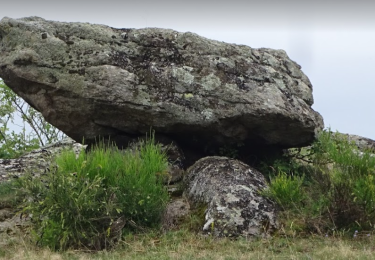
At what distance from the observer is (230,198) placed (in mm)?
8672

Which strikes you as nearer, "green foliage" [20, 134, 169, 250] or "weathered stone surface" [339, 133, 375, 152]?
"green foliage" [20, 134, 169, 250]

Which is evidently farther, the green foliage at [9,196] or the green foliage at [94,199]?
the green foliage at [9,196]

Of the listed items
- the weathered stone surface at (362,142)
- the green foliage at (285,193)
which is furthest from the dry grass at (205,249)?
the weathered stone surface at (362,142)

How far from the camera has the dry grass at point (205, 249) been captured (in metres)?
7.21

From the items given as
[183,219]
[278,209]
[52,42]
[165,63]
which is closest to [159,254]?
[183,219]

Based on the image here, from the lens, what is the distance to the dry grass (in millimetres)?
7215

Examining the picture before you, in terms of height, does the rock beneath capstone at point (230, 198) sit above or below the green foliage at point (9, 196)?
above

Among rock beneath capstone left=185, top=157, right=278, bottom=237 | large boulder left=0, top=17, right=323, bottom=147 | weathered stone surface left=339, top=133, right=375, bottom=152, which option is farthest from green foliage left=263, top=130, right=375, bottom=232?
weathered stone surface left=339, top=133, right=375, bottom=152

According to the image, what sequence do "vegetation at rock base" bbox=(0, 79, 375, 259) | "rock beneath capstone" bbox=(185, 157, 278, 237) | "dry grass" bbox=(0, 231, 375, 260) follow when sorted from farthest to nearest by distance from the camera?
"rock beneath capstone" bbox=(185, 157, 278, 237)
"vegetation at rock base" bbox=(0, 79, 375, 259)
"dry grass" bbox=(0, 231, 375, 260)

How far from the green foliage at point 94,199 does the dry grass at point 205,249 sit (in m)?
0.27

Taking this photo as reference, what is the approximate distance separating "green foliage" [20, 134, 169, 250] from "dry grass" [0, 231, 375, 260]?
272 millimetres

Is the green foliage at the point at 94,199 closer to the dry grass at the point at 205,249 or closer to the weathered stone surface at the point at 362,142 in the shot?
the dry grass at the point at 205,249

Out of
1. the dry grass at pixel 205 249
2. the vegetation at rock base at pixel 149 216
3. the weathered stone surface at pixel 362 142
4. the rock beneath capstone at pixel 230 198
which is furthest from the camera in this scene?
the weathered stone surface at pixel 362 142

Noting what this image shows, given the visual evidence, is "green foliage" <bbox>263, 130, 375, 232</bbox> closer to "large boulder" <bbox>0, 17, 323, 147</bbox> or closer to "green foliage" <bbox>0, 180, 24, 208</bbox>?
"large boulder" <bbox>0, 17, 323, 147</bbox>
